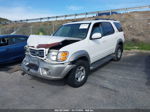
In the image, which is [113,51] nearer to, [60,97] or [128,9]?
[60,97]

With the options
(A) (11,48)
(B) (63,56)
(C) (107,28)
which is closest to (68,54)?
(B) (63,56)

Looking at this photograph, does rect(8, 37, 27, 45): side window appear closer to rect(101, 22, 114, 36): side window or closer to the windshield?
the windshield

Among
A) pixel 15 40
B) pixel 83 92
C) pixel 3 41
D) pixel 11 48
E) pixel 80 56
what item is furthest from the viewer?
pixel 15 40

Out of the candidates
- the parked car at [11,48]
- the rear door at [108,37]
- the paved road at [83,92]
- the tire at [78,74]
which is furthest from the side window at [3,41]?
the rear door at [108,37]

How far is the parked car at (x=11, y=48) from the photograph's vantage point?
19.2 ft

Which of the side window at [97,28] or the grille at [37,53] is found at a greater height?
the side window at [97,28]

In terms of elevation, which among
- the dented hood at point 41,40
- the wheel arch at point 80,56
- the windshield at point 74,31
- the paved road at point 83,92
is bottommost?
the paved road at point 83,92

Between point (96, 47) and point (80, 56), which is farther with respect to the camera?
point (96, 47)

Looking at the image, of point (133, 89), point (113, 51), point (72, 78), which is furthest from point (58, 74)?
point (113, 51)

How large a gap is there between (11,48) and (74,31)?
10.6 ft

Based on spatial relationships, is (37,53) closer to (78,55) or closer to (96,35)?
(78,55)

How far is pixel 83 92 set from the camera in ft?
12.0

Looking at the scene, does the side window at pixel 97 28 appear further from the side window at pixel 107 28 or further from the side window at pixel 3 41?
the side window at pixel 3 41

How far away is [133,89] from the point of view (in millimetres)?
3756
